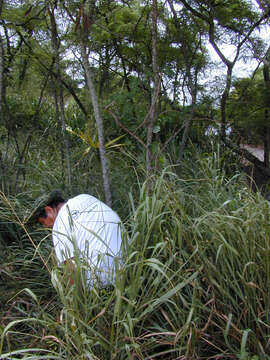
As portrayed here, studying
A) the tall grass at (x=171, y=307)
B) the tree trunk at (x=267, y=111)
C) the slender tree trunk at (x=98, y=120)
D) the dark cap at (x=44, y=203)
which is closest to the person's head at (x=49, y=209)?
the dark cap at (x=44, y=203)

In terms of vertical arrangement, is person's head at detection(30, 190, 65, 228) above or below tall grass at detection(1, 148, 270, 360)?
above

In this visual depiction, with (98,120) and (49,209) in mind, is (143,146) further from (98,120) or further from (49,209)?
(49,209)

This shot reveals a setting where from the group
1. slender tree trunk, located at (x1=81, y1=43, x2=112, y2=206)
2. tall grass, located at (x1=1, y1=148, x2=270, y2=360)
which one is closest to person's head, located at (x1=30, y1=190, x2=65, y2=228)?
slender tree trunk, located at (x1=81, y1=43, x2=112, y2=206)

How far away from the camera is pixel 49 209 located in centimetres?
303

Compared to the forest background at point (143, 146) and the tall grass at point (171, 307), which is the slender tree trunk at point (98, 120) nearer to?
the forest background at point (143, 146)

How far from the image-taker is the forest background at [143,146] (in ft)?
6.99

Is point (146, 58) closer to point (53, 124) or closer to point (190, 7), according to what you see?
point (190, 7)

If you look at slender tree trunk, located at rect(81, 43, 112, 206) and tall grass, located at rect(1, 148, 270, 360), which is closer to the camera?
tall grass, located at rect(1, 148, 270, 360)

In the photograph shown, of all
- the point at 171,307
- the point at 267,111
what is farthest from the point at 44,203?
the point at 267,111

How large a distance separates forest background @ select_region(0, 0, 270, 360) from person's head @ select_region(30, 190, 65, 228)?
5.0 inches

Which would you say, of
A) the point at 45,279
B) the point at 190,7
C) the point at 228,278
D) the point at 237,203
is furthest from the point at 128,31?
the point at 228,278

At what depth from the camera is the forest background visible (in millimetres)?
2131

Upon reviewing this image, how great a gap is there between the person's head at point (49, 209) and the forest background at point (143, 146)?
0.13 metres

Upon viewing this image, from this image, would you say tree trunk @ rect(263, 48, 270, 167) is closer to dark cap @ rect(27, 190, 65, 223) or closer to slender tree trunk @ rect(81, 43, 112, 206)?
slender tree trunk @ rect(81, 43, 112, 206)
